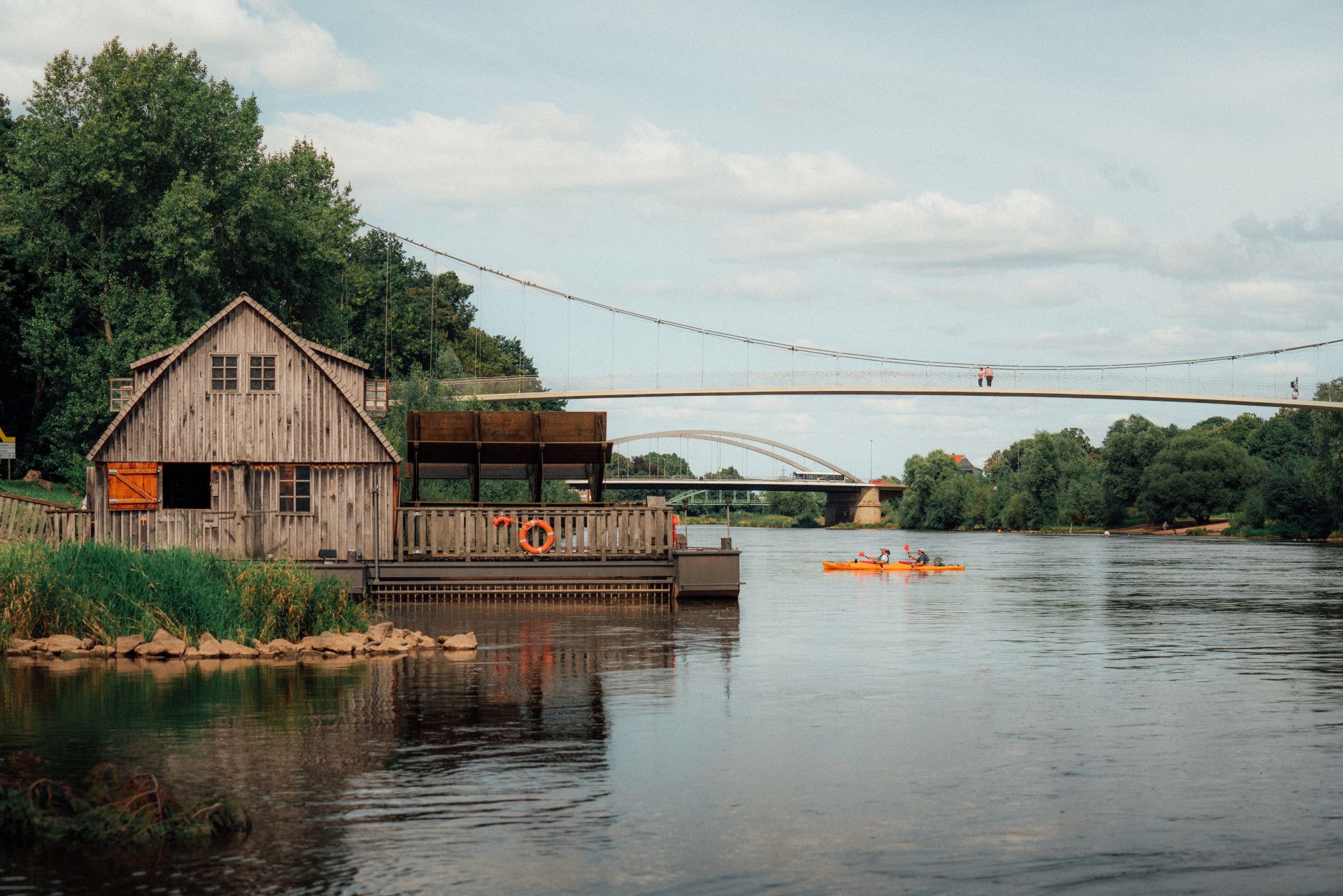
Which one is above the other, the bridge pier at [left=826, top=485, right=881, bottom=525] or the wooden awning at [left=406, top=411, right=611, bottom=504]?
the wooden awning at [left=406, top=411, right=611, bottom=504]

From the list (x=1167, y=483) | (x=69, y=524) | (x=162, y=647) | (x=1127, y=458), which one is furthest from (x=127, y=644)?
(x=1127, y=458)

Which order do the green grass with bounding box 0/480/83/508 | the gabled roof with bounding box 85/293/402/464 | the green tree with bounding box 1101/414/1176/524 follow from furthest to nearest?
1. the green tree with bounding box 1101/414/1176/524
2. the green grass with bounding box 0/480/83/508
3. the gabled roof with bounding box 85/293/402/464

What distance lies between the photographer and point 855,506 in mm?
164375

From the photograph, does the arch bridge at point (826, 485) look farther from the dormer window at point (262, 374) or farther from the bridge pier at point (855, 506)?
the dormer window at point (262, 374)

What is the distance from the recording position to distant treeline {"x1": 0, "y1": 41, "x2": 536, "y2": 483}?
51.2 meters

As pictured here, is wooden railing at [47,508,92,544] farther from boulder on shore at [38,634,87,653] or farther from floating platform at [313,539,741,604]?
boulder on shore at [38,634,87,653]

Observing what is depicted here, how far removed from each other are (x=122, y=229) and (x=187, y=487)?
19.6 m

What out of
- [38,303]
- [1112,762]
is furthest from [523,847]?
[38,303]

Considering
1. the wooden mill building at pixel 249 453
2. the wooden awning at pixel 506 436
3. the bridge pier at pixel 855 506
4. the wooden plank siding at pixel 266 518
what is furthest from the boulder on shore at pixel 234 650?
the bridge pier at pixel 855 506

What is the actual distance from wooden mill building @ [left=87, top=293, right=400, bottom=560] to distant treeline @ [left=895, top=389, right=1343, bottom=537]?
252 feet

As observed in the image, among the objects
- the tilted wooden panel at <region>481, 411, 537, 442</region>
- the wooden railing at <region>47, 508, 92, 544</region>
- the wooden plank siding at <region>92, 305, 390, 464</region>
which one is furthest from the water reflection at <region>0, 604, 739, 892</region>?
the tilted wooden panel at <region>481, 411, 537, 442</region>

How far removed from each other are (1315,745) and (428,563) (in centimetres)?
2252

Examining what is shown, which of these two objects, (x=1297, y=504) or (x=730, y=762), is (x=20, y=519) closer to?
(x=730, y=762)

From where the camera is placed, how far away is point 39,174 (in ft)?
172
